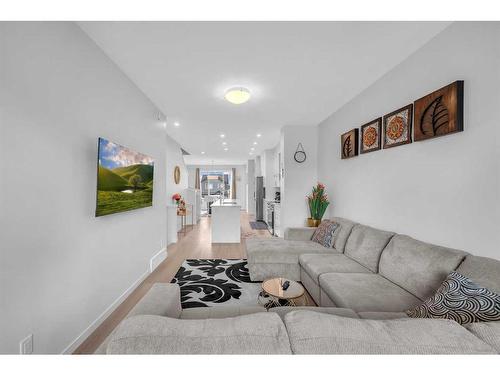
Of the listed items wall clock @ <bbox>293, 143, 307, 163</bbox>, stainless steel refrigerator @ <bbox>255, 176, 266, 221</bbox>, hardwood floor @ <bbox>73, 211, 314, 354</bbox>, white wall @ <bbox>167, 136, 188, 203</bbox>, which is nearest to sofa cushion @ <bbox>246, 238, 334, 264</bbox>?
hardwood floor @ <bbox>73, 211, 314, 354</bbox>

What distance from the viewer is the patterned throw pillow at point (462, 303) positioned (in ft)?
3.60

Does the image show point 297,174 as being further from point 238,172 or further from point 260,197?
point 238,172

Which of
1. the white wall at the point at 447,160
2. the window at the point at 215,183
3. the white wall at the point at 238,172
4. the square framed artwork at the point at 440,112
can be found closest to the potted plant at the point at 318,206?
the white wall at the point at 447,160

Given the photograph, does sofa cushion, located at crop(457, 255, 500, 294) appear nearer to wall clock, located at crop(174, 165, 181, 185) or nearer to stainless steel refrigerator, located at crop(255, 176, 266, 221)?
wall clock, located at crop(174, 165, 181, 185)

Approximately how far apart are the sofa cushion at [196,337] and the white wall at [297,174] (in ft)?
12.2

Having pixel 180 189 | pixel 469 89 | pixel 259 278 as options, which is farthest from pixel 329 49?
pixel 180 189

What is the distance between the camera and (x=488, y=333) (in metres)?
0.86

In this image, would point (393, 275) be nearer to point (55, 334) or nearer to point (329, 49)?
point (329, 49)

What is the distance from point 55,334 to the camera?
1536 mm

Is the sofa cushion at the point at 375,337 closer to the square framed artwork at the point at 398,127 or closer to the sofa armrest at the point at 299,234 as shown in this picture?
the square framed artwork at the point at 398,127

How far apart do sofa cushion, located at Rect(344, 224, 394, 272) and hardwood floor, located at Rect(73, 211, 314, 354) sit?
0.73 m

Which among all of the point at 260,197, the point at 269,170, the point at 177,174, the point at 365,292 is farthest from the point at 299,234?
the point at 260,197

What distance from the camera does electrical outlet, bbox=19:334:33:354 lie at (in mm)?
1287
